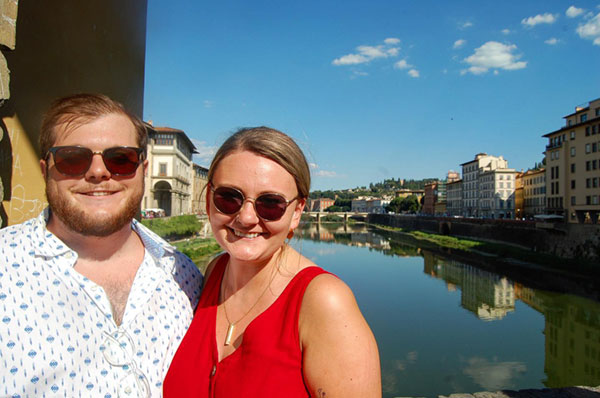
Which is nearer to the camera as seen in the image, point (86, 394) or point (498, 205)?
point (86, 394)

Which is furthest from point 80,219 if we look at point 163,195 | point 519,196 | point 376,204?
point 376,204

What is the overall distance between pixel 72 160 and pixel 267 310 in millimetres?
739

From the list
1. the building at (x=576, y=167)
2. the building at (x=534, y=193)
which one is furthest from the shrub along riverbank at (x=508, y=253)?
the building at (x=534, y=193)

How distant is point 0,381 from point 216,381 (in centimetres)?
52

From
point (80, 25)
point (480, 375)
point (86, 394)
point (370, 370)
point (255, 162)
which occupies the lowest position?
point (480, 375)

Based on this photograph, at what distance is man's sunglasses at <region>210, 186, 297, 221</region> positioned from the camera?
1157mm

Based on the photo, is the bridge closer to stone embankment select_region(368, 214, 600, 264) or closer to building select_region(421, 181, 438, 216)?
building select_region(421, 181, 438, 216)

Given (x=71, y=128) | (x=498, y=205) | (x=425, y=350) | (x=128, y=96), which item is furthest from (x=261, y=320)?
(x=498, y=205)

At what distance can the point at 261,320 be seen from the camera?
43.9 inches

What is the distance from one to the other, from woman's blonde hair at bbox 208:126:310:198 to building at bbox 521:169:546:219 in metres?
44.0

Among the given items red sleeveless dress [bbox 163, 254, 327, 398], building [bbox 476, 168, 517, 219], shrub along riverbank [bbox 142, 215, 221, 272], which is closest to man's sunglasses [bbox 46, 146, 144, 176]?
red sleeveless dress [bbox 163, 254, 327, 398]

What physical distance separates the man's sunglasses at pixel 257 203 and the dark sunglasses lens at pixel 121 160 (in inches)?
12.1

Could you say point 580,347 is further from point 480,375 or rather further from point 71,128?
point 71,128

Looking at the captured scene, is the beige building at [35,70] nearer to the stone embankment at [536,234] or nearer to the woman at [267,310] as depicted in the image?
the woman at [267,310]
